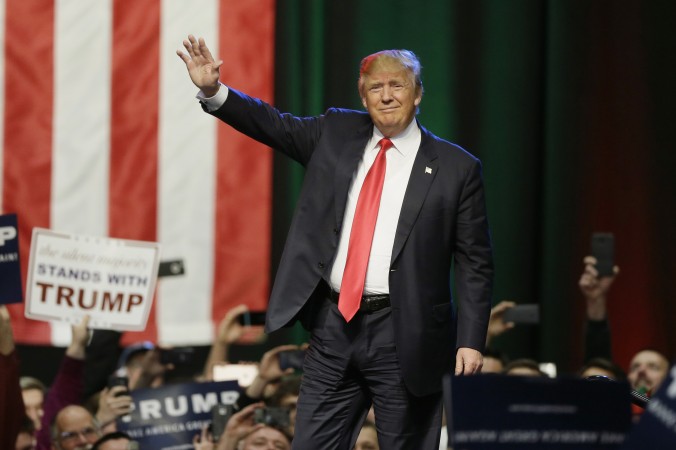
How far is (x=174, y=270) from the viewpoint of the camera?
513 centimetres

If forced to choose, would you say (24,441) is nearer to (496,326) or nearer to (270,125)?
(496,326)

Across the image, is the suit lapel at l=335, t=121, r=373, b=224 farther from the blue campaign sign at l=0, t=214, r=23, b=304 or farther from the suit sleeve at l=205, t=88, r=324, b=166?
the blue campaign sign at l=0, t=214, r=23, b=304

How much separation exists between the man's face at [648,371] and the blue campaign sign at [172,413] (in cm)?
184

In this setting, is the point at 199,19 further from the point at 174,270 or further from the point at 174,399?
the point at 174,399

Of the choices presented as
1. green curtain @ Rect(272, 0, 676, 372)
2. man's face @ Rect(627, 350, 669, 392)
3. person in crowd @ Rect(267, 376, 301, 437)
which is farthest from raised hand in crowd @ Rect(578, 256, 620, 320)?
person in crowd @ Rect(267, 376, 301, 437)

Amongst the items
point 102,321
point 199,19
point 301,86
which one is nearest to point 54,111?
point 199,19

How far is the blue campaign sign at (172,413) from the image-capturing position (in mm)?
4379

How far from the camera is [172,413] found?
14.4ft

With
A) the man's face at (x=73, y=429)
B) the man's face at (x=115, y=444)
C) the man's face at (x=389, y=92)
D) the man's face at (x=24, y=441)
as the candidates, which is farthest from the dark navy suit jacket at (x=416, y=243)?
the man's face at (x=24, y=441)

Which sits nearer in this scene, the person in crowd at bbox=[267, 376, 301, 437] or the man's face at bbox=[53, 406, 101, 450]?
the man's face at bbox=[53, 406, 101, 450]

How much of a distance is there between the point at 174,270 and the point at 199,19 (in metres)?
1.55

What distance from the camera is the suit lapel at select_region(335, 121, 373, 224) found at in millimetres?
2953

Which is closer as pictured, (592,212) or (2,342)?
(2,342)

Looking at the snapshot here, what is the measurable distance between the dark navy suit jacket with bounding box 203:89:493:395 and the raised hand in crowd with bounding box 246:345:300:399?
162 cm
